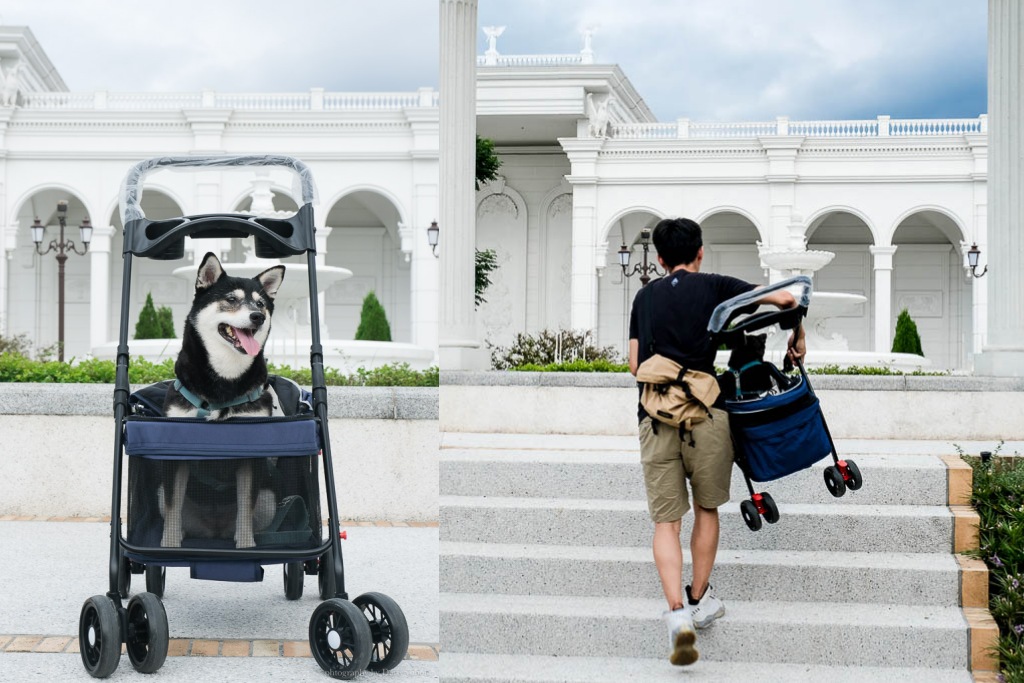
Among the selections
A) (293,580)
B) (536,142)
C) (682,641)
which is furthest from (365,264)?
(682,641)

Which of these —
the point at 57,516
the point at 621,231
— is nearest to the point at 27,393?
the point at 57,516

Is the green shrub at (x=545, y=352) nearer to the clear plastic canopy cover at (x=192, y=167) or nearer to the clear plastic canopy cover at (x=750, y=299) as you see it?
the clear plastic canopy cover at (x=192, y=167)

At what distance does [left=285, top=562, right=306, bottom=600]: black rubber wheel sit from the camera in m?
4.85

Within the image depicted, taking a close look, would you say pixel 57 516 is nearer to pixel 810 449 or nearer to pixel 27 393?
pixel 27 393

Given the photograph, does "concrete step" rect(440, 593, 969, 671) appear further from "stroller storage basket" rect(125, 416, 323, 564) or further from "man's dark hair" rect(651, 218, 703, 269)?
"man's dark hair" rect(651, 218, 703, 269)

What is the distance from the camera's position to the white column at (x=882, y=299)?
80.1 ft

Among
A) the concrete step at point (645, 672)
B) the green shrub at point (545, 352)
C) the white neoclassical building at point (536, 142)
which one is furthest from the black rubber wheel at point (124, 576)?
the white neoclassical building at point (536, 142)

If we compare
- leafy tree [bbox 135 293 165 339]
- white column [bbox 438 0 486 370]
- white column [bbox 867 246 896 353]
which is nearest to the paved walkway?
white column [bbox 438 0 486 370]

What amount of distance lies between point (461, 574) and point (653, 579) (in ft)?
2.87

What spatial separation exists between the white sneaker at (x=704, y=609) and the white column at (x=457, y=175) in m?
5.37

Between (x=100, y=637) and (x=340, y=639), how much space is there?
846mm

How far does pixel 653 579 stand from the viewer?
4.75 metres

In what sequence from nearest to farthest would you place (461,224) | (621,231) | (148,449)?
(148,449)
(461,224)
(621,231)

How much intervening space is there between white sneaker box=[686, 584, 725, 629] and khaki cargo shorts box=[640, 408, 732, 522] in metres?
0.38
